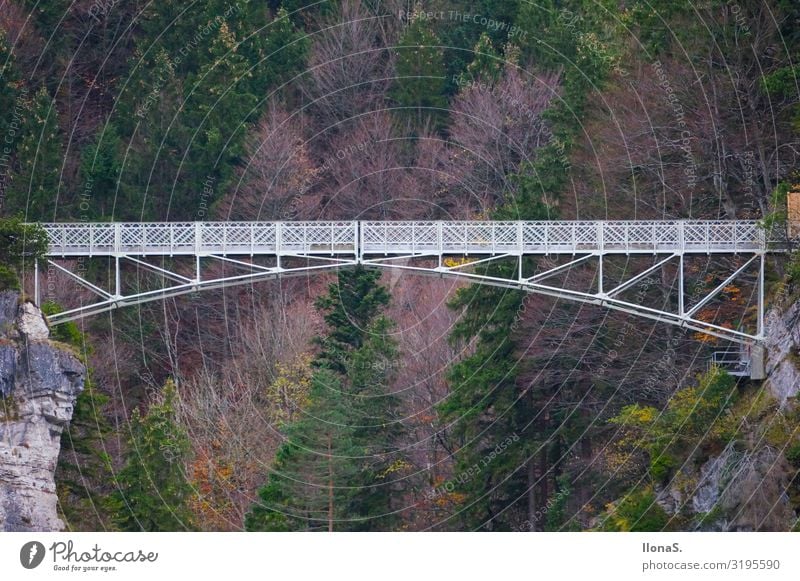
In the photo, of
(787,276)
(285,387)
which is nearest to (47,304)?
(285,387)

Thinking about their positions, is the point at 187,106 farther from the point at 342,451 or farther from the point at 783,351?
the point at 783,351

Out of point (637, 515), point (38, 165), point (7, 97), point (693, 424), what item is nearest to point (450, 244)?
point (693, 424)

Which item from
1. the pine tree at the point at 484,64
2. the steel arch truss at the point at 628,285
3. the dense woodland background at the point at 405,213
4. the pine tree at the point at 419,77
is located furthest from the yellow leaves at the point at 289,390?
the steel arch truss at the point at 628,285

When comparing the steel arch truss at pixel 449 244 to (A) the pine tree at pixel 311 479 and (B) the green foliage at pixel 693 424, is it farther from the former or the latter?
(A) the pine tree at pixel 311 479

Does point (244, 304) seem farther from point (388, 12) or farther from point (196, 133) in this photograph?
point (388, 12)

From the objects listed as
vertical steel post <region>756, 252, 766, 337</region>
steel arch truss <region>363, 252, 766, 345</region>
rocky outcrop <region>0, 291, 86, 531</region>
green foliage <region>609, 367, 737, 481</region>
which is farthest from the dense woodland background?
rocky outcrop <region>0, 291, 86, 531</region>

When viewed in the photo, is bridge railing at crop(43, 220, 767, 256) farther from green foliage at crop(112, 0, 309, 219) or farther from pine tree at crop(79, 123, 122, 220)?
green foliage at crop(112, 0, 309, 219)
